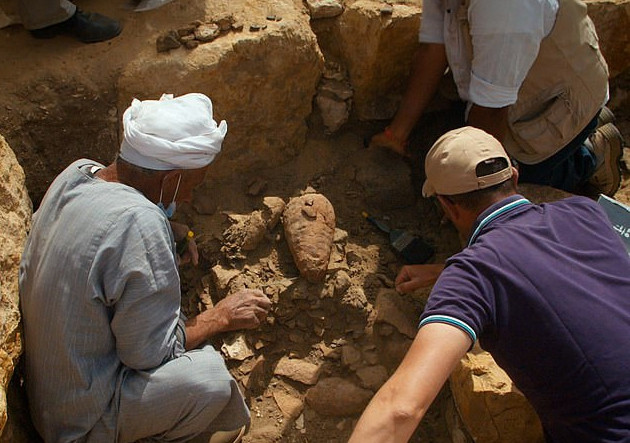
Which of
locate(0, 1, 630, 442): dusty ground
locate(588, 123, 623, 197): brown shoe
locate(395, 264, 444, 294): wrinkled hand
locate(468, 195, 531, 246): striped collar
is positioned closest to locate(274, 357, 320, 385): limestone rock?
locate(0, 1, 630, 442): dusty ground

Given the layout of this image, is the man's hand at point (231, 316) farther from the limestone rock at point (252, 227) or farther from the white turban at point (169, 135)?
the white turban at point (169, 135)

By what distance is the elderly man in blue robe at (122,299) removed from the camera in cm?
204

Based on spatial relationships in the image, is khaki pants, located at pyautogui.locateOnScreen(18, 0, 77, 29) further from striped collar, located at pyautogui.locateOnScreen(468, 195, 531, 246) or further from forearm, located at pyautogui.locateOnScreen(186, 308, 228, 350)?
striped collar, located at pyautogui.locateOnScreen(468, 195, 531, 246)

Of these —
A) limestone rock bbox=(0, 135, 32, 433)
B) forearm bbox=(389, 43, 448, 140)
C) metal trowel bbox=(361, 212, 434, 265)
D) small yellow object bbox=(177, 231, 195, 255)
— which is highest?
forearm bbox=(389, 43, 448, 140)

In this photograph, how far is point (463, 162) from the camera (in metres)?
2.16

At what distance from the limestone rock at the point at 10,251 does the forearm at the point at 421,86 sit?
1900 millimetres

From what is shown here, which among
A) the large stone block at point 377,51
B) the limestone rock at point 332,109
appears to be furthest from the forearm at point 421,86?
the limestone rock at point 332,109

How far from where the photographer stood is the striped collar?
6.81 feet

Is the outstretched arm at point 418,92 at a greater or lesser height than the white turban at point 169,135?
lesser

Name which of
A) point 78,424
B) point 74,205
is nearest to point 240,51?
point 74,205

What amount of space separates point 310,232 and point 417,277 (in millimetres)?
561

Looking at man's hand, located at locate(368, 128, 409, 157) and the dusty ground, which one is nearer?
the dusty ground

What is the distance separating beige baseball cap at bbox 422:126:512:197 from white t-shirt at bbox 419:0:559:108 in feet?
1.83

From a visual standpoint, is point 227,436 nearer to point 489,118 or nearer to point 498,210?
point 498,210
